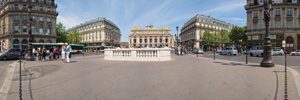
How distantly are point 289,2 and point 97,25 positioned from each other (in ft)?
251

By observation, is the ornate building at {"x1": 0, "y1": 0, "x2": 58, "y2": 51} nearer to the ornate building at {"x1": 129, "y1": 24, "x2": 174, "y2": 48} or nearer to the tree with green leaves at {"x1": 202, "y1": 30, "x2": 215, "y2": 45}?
the tree with green leaves at {"x1": 202, "y1": 30, "x2": 215, "y2": 45}

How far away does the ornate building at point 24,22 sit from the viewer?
38.2 meters

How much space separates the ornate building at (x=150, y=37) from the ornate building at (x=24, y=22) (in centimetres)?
6822

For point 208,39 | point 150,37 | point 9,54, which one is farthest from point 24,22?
point 150,37

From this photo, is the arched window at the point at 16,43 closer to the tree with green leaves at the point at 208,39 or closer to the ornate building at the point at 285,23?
the ornate building at the point at 285,23

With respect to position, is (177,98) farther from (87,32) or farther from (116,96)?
(87,32)

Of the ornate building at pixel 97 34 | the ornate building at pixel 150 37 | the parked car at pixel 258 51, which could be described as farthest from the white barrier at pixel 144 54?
the ornate building at pixel 150 37

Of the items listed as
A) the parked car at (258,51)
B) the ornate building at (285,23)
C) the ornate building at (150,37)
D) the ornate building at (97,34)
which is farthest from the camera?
the ornate building at (150,37)

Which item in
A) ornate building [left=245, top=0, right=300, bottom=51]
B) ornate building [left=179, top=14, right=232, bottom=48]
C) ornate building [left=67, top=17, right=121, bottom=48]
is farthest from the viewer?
ornate building [left=67, top=17, right=121, bottom=48]

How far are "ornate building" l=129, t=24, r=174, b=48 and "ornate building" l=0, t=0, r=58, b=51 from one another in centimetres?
6822

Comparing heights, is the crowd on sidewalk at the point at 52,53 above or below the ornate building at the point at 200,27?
below

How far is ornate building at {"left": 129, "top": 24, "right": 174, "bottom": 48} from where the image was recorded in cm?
10844

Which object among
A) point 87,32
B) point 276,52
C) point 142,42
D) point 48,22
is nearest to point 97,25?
point 87,32

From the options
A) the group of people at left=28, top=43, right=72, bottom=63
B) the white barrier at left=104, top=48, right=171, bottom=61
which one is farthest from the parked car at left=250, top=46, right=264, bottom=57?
the group of people at left=28, top=43, right=72, bottom=63
